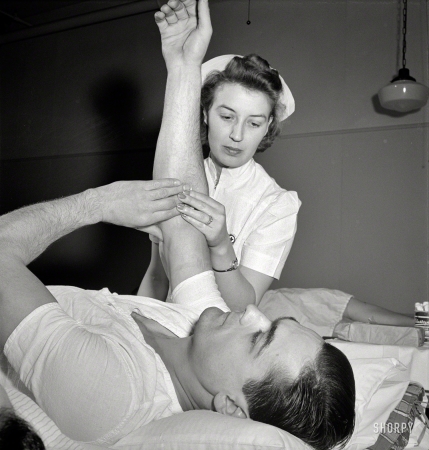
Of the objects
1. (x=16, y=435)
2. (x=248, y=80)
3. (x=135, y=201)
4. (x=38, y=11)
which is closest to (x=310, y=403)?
(x=16, y=435)

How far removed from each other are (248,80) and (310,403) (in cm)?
118

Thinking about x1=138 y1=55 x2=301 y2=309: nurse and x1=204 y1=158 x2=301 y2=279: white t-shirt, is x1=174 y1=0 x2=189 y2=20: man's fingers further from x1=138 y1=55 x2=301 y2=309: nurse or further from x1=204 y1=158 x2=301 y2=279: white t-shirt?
x1=204 y1=158 x2=301 y2=279: white t-shirt

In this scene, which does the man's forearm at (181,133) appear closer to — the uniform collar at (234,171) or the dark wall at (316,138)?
the uniform collar at (234,171)

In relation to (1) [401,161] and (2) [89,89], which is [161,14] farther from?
(2) [89,89]

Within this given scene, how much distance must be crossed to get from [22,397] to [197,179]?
70 cm

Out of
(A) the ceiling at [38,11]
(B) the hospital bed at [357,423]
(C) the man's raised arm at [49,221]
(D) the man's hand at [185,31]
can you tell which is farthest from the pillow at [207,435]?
(A) the ceiling at [38,11]

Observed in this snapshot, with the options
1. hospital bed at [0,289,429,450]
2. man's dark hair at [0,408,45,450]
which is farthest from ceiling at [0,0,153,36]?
man's dark hair at [0,408,45,450]

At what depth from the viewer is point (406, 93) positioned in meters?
2.80

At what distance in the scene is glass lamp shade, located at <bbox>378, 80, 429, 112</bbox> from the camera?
110 inches

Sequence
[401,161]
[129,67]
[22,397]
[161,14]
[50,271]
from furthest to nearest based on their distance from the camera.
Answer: [50,271] → [129,67] → [401,161] → [161,14] → [22,397]

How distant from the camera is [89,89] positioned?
455 centimetres

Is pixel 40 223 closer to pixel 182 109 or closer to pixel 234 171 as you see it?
pixel 182 109

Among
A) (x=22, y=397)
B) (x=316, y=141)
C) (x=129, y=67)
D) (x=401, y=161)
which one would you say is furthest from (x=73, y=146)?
(x=22, y=397)

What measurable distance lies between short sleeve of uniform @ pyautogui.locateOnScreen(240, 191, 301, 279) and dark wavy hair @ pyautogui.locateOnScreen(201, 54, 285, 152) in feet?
1.16
